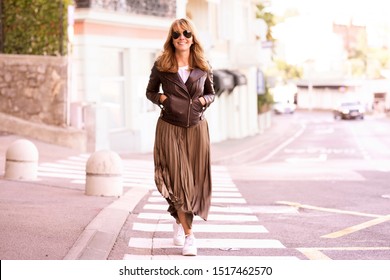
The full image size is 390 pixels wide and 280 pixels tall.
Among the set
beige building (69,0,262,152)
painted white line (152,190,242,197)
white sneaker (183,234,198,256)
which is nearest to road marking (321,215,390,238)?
white sneaker (183,234,198,256)

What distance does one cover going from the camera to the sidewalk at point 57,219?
7234 mm

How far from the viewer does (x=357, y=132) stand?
4953cm

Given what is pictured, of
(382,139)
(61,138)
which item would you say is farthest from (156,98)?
(382,139)

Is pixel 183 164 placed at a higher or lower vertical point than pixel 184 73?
lower

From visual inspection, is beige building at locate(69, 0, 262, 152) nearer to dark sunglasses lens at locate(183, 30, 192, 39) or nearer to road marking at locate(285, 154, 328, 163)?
road marking at locate(285, 154, 328, 163)

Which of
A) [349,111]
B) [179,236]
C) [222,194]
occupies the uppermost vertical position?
[179,236]

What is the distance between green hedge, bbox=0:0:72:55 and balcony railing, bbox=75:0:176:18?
2084mm

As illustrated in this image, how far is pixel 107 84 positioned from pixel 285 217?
54.7 feet

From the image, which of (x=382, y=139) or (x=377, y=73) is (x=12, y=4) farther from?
(x=377, y=73)

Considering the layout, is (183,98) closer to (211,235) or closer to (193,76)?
(193,76)

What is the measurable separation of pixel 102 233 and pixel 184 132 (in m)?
1.51

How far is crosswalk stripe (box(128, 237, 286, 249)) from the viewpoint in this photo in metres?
7.98

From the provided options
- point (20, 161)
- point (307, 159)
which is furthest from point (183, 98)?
point (307, 159)

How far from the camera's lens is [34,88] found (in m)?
22.0
